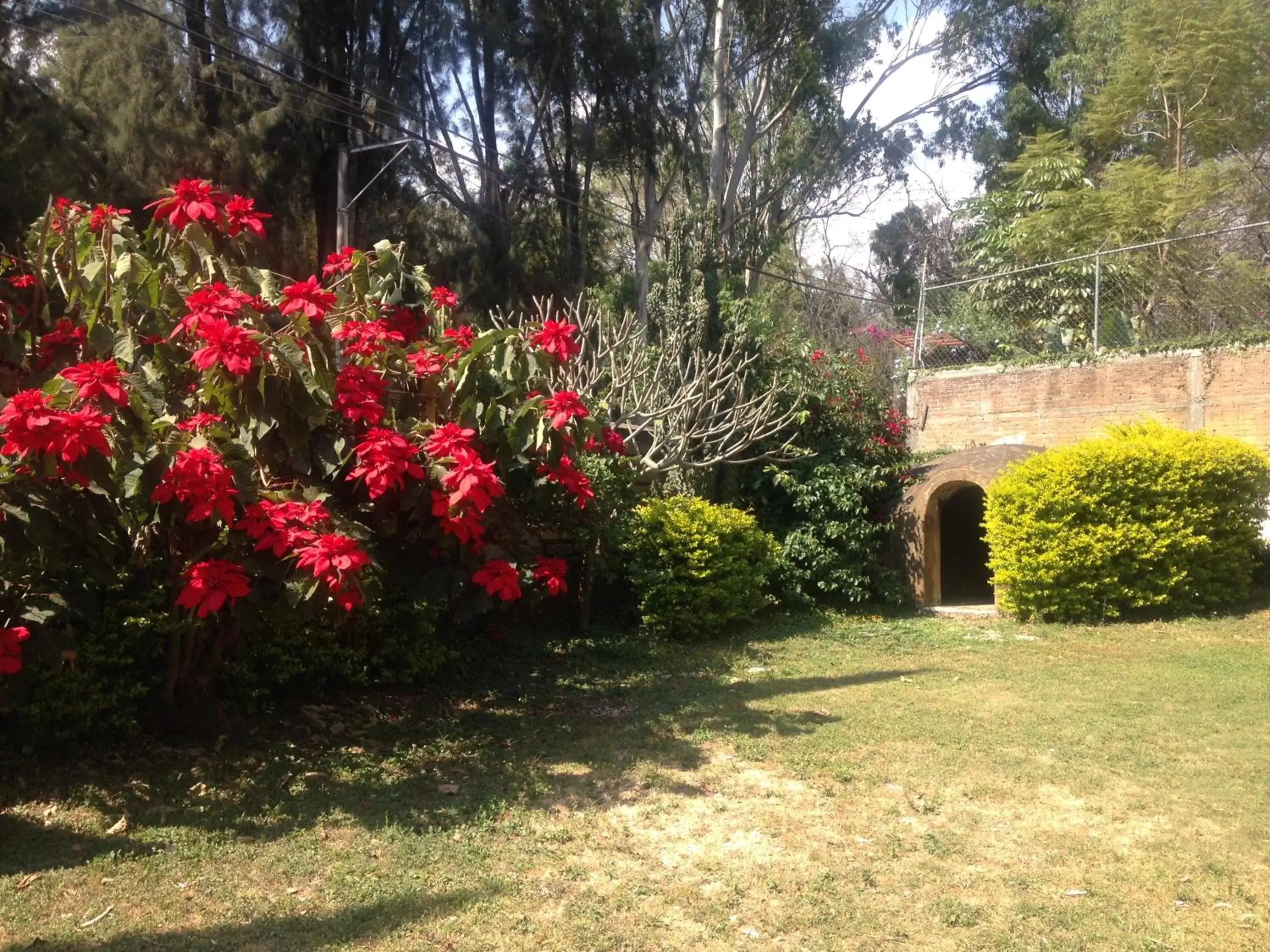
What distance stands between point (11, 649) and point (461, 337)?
2707mm

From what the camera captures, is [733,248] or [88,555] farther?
[733,248]

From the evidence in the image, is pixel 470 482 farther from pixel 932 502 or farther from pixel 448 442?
pixel 932 502

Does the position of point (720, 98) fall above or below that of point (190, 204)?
above

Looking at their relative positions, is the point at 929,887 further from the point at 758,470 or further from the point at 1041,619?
the point at 758,470

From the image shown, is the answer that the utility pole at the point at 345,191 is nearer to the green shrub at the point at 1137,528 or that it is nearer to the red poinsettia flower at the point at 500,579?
the green shrub at the point at 1137,528

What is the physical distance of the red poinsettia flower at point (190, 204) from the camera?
5.25m

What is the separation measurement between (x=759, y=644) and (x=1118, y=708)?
11.9 feet

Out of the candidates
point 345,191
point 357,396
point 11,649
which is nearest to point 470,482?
point 357,396

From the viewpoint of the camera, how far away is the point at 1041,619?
1099 centimetres

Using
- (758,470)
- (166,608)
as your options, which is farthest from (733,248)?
(166,608)

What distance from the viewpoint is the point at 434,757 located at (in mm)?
6191

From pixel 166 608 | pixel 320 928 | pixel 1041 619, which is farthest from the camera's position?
pixel 1041 619

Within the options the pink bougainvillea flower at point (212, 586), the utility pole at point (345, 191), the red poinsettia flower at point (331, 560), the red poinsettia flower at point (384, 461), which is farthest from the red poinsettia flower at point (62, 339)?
the utility pole at point (345, 191)

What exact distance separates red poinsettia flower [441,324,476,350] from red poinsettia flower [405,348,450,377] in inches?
4.9
